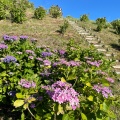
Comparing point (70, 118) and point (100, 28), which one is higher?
point (100, 28)

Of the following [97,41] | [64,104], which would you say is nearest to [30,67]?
[64,104]

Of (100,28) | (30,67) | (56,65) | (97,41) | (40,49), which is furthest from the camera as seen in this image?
(100,28)

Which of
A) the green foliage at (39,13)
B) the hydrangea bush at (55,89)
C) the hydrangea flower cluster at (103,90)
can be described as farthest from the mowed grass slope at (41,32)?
the hydrangea flower cluster at (103,90)

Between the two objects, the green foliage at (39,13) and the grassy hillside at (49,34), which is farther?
the green foliage at (39,13)

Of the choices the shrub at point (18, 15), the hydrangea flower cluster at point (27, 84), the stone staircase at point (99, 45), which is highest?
the shrub at point (18, 15)

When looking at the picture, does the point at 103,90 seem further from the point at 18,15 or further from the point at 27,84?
the point at 18,15

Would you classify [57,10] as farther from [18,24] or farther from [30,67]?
[30,67]

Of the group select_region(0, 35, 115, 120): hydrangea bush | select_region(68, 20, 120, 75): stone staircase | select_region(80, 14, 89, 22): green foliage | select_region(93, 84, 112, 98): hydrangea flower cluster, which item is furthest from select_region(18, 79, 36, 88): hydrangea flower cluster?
select_region(80, 14, 89, 22): green foliage

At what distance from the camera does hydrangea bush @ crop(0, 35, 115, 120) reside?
13.0ft

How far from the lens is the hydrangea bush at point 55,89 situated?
3965 millimetres

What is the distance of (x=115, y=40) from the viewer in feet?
52.5

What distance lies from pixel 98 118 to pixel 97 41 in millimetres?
10345

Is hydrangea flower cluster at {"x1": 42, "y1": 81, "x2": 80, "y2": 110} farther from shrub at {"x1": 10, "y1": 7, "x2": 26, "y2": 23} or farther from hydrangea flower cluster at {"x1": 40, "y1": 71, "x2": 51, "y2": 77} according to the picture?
shrub at {"x1": 10, "y1": 7, "x2": 26, "y2": 23}

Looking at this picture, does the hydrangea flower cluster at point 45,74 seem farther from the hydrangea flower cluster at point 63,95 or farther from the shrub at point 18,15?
the shrub at point 18,15
